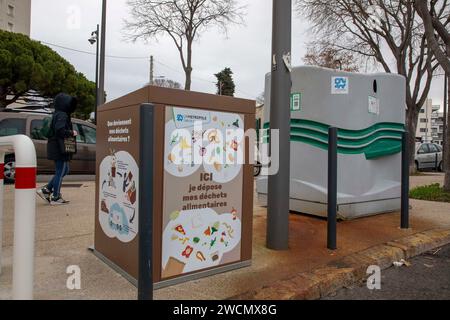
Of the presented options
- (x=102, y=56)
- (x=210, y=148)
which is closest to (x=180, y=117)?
(x=210, y=148)

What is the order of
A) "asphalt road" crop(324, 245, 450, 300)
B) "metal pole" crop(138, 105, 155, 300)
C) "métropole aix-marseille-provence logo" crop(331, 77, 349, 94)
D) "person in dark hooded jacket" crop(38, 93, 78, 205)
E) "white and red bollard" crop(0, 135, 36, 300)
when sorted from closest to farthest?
"white and red bollard" crop(0, 135, 36, 300) < "metal pole" crop(138, 105, 155, 300) < "asphalt road" crop(324, 245, 450, 300) < "métropole aix-marseille-provence logo" crop(331, 77, 349, 94) < "person in dark hooded jacket" crop(38, 93, 78, 205)

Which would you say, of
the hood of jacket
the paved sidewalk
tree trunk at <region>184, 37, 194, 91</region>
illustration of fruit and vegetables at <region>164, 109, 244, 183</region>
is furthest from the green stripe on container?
tree trunk at <region>184, 37, 194, 91</region>

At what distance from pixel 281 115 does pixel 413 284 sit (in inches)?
78.6

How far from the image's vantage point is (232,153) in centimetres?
333

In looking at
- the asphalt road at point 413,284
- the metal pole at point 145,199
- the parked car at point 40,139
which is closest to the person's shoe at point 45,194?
the parked car at point 40,139

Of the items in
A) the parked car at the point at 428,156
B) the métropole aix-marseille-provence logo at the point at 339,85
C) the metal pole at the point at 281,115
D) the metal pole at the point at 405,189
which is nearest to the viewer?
the metal pole at the point at 281,115

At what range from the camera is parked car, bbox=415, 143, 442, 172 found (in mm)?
17778

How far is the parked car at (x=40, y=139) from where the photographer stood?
8.52 m

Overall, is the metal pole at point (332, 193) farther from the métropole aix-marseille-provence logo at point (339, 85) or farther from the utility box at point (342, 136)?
the métropole aix-marseille-provence logo at point (339, 85)

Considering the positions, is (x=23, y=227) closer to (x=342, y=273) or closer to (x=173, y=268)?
(x=173, y=268)

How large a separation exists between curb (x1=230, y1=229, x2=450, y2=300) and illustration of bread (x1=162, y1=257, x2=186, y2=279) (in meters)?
0.50

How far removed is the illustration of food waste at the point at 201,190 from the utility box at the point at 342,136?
91.1 inches

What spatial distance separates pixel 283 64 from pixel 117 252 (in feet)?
8.05

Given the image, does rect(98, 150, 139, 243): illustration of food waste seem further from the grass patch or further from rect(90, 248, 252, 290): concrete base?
the grass patch
